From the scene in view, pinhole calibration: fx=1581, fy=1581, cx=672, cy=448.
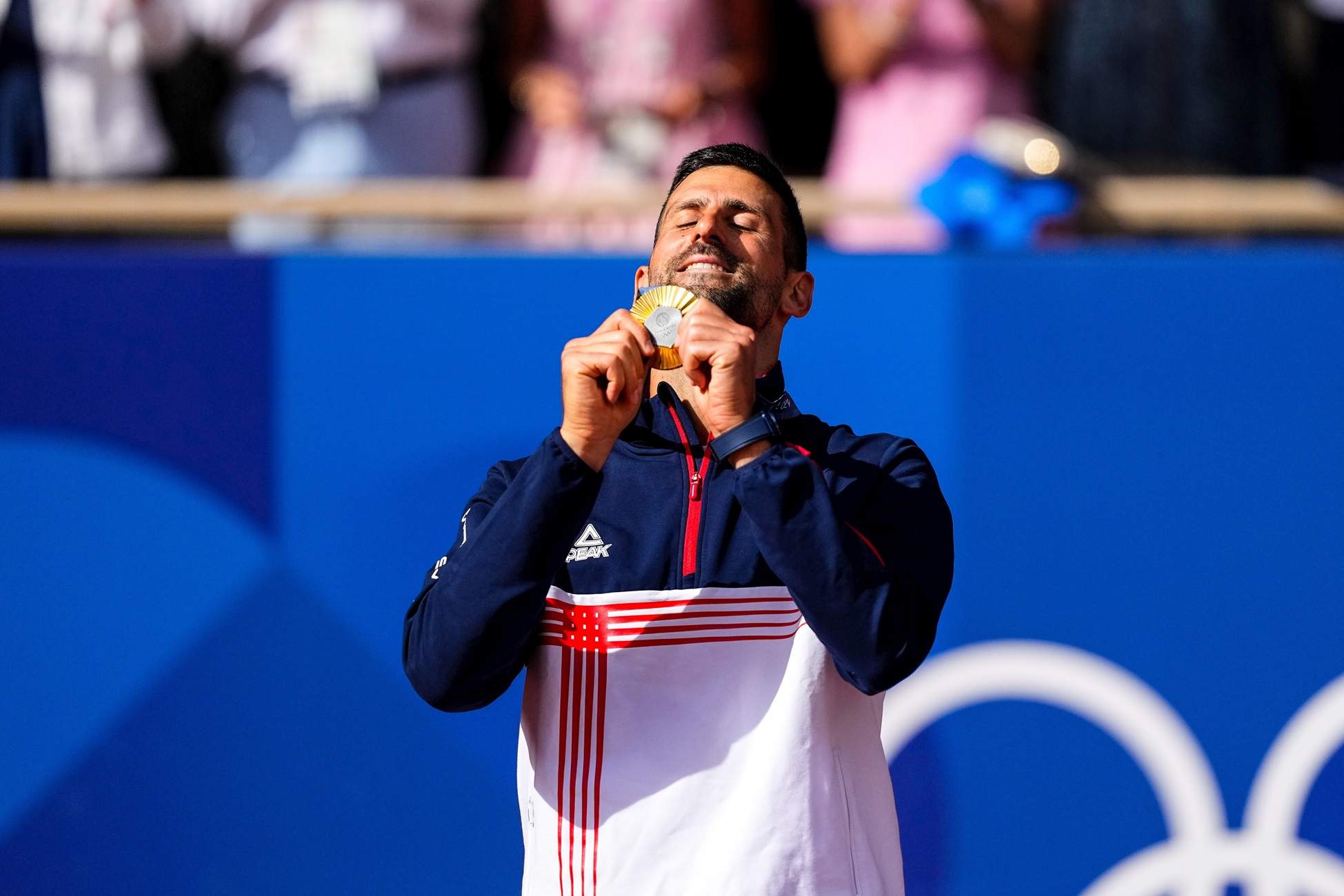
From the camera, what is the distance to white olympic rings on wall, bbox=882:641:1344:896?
A: 3.29 m

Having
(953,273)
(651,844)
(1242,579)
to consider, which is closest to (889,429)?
(953,273)

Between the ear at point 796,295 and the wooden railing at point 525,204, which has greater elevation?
the wooden railing at point 525,204

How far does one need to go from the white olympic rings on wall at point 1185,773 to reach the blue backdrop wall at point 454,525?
3 centimetres

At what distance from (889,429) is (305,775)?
1450 mm

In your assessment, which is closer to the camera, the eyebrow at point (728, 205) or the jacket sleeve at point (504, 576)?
the jacket sleeve at point (504, 576)

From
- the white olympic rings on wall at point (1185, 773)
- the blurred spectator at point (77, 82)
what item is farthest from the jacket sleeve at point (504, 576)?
the blurred spectator at point (77, 82)

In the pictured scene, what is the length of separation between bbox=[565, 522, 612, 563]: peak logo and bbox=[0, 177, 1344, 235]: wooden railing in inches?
67.0

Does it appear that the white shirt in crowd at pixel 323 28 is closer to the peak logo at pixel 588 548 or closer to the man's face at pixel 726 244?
the man's face at pixel 726 244

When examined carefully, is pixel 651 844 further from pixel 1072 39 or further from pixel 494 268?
pixel 1072 39

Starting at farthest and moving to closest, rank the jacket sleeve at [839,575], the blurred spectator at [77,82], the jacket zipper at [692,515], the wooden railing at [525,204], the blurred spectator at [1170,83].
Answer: the blurred spectator at [1170,83], the blurred spectator at [77,82], the wooden railing at [525,204], the jacket zipper at [692,515], the jacket sleeve at [839,575]

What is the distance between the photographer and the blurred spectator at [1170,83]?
4.39 meters

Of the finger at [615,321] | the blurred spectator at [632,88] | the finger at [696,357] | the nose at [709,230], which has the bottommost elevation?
the finger at [696,357]

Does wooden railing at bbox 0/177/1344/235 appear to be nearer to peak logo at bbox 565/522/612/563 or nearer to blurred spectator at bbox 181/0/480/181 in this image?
blurred spectator at bbox 181/0/480/181

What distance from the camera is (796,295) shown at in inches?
85.4
